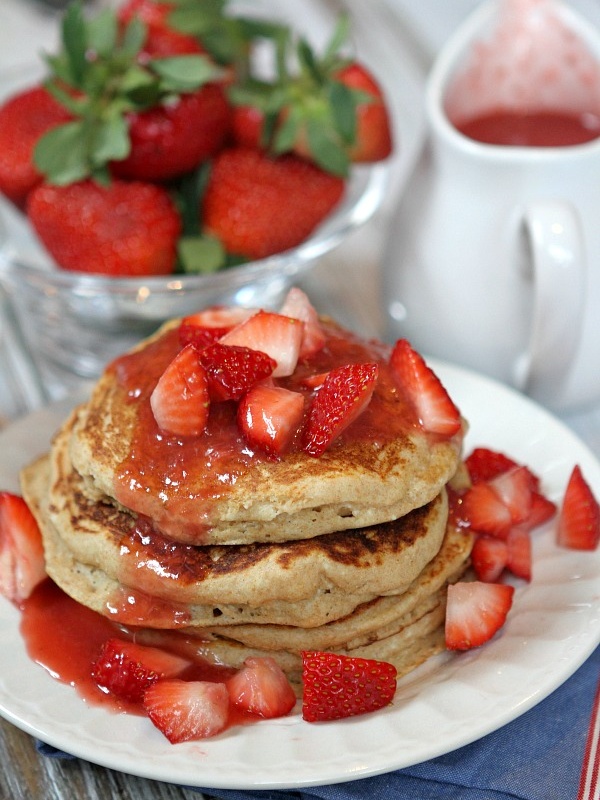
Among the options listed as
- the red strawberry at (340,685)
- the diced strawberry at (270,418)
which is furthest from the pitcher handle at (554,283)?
the red strawberry at (340,685)

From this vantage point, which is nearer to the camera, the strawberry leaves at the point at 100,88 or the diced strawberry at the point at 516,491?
the diced strawberry at the point at 516,491

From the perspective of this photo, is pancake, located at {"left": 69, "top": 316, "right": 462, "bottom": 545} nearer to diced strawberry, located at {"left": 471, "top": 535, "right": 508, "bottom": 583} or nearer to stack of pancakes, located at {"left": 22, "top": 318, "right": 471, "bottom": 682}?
stack of pancakes, located at {"left": 22, "top": 318, "right": 471, "bottom": 682}

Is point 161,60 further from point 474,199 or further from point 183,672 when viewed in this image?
point 183,672

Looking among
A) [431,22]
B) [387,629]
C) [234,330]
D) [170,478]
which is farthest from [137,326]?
[431,22]

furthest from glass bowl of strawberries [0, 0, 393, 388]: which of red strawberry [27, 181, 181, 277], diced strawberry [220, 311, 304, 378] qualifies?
diced strawberry [220, 311, 304, 378]

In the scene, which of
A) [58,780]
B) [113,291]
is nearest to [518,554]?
[58,780]

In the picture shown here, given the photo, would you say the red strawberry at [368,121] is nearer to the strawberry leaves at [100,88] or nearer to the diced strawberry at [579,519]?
the strawberry leaves at [100,88]

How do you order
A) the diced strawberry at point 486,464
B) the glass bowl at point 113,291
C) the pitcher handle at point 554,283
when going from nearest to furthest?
the diced strawberry at point 486,464 < the pitcher handle at point 554,283 < the glass bowl at point 113,291
